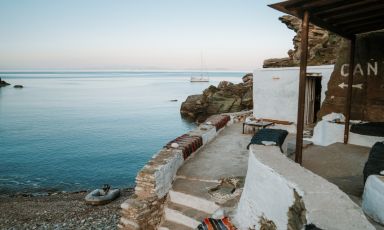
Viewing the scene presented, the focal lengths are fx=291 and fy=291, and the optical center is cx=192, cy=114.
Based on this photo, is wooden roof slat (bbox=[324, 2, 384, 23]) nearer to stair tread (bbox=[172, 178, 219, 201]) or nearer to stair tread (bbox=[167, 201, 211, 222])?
stair tread (bbox=[172, 178, 219, 201])

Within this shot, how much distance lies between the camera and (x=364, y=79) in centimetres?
855

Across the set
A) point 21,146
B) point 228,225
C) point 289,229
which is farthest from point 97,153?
point 289,229

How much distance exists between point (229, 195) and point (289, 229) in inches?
137

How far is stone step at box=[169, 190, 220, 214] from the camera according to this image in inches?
283

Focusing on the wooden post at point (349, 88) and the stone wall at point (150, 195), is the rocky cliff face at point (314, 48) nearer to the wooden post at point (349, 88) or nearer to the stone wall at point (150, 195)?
the wooden post at point (349, 88)

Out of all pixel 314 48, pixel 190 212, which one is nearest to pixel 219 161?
pixel 190 212

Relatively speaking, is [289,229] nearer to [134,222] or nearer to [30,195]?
[134,222]

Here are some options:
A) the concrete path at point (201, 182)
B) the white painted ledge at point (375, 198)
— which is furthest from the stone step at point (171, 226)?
the white painted ledge at point (375, 198)

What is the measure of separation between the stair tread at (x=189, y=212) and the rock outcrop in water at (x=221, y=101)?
3175cm

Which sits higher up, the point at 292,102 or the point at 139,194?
the point at 292,102

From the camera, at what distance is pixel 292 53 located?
2953 cm

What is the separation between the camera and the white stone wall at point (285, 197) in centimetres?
305

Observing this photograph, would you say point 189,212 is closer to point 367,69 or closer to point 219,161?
point 219,161

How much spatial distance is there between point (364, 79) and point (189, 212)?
6.33 metres
